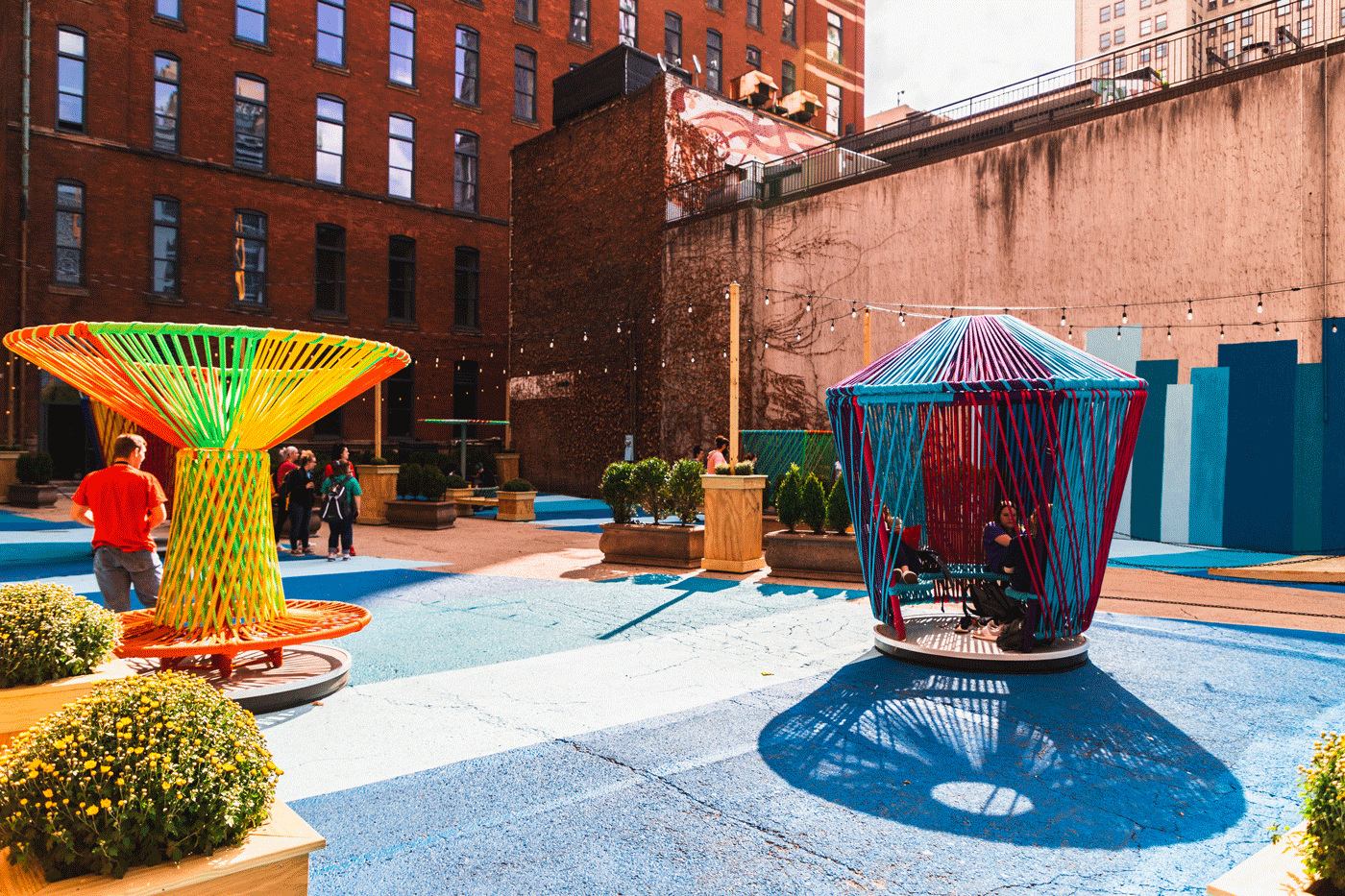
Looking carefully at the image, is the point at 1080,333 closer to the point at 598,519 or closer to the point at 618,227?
the point at 598,519

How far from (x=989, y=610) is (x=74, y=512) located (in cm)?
802

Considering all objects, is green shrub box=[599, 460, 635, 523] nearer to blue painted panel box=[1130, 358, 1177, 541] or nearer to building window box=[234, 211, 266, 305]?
blue painted panel box=[1130, 358, 1177, 541]

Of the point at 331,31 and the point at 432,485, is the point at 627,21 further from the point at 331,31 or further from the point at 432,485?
the point at 432,485

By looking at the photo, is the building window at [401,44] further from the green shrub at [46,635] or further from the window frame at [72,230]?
the green shrub at [46,635]

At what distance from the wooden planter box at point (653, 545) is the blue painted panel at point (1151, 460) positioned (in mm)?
8942

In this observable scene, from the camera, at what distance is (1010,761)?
16.3 feet

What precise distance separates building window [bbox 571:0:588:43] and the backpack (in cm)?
3133

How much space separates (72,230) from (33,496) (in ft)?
31.0

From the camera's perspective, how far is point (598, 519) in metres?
21.6

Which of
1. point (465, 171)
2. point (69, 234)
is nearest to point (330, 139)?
point (465, 171)

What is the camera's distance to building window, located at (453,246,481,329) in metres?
35.3

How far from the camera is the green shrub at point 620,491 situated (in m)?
13.6

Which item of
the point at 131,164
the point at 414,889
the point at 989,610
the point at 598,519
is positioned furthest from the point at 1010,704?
the point at 131,164

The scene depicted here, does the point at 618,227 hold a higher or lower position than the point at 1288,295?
higher
